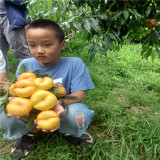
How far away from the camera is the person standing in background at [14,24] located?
8.31 feet

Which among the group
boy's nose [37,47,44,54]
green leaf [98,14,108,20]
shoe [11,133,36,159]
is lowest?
shoe [11,133,36,159]

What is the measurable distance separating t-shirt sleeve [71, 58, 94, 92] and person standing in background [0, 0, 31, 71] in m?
1.56

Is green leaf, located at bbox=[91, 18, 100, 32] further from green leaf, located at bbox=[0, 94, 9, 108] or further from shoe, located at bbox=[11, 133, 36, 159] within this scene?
shoe, located at bbox=[11, 133, 36, 159]

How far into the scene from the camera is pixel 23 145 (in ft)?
5.00

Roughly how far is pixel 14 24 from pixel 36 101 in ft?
6.50

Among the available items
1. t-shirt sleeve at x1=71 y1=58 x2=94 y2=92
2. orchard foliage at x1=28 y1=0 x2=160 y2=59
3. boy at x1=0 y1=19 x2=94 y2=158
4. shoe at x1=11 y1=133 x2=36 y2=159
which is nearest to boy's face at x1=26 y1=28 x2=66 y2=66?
boy at x1=0 y1=19 x2=94 y2=158

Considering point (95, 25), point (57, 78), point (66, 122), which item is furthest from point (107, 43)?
point (66, 122)

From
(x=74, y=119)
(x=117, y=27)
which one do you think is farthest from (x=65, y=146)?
(x=117, y=27)

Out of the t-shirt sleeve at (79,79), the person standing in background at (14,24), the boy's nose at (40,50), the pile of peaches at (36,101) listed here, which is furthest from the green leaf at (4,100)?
the person standing in background at (14,24)

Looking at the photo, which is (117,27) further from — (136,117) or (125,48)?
(125,48)

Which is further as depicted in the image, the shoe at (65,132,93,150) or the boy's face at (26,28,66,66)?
the shoe at (65,132,93,150)

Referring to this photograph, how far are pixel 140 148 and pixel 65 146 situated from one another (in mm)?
680

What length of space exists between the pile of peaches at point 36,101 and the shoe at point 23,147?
61 cm

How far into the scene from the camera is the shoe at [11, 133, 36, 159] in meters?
1.47
